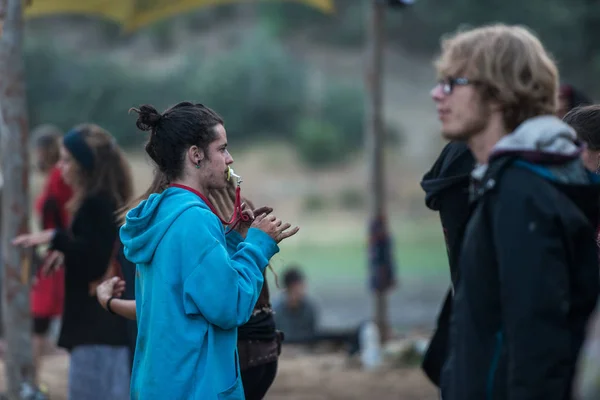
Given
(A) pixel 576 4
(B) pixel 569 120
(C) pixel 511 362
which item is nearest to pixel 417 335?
(B) pixel 569 120

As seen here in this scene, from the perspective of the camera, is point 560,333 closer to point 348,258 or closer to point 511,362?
point 511,362

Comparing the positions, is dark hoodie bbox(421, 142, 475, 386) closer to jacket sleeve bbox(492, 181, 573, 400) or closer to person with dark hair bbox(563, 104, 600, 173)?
jacket sleeve bbox(492, 181, 573, 400)

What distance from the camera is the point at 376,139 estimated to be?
340 inches

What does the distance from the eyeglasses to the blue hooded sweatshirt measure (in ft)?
2.79

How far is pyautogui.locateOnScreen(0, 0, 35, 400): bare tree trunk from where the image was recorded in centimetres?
536

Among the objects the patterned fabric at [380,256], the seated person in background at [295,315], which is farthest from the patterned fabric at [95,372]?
the seated person in background at [295,315]

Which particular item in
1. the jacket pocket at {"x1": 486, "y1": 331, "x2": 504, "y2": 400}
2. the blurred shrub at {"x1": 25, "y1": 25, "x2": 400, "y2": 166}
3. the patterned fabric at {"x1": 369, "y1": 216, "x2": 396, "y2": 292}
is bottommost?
the jacket pocket at {"x1": 486, "y1": 331, "x2": 504, "y2": 400}

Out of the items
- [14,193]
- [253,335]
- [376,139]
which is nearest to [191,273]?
[253,335]

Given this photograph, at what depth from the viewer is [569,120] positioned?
3.52 m

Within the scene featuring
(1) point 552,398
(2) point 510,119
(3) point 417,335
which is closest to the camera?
(1) point 552,398

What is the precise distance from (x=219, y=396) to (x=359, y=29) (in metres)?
15.0

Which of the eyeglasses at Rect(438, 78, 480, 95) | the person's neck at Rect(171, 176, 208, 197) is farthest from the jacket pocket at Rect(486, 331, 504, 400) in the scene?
the person's neck at Rect(171, 176, 208, 197)

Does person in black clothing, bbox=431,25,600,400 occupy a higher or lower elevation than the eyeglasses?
lower

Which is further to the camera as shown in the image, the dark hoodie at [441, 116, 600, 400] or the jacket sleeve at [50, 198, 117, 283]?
the jacket sleeve at [50, 198, 117, 283]
